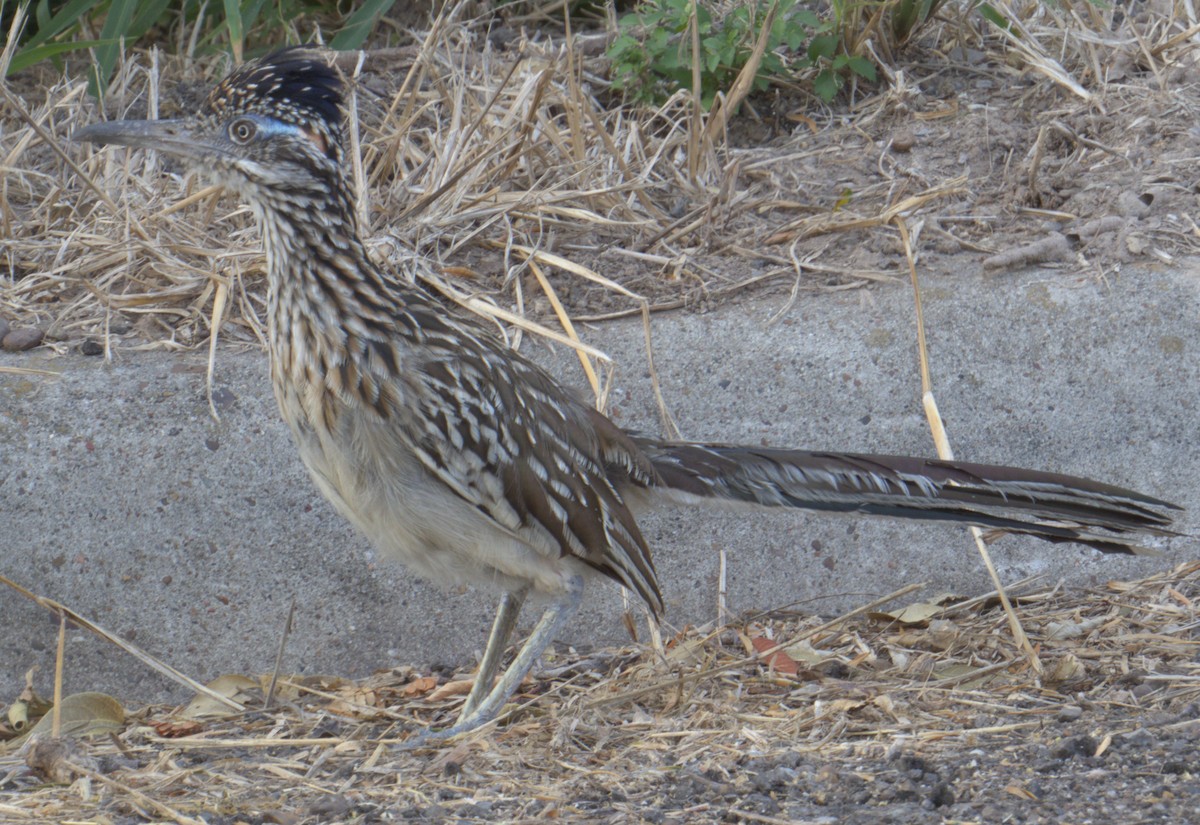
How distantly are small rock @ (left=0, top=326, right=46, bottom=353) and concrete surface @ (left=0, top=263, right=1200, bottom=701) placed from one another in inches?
3.4

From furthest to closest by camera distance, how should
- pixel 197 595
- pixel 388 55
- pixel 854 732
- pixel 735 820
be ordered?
pixel 388 55 < pixel 197 595 < pixel 854 732 < pixel 735 820

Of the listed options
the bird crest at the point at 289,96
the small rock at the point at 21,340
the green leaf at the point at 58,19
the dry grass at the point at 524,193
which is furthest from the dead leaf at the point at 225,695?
the green leaf at the point at 58,19

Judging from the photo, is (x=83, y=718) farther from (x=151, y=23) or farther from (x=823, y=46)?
(x=823, y=46)

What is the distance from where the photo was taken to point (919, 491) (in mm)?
3904

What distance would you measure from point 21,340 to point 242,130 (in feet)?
4.67

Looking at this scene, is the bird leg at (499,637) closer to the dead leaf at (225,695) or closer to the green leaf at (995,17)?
the dead leaf at (225,695)

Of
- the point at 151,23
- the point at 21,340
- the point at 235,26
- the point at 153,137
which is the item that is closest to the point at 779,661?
the point at 153,137

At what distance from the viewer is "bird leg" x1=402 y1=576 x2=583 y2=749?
12.4 ft

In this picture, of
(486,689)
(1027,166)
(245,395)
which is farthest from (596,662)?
(1027,166)

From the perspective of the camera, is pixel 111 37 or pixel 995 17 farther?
pixel 111 37

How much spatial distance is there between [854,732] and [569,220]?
93.0 inches

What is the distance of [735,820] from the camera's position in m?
3.00

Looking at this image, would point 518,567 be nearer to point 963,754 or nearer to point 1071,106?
point 963,754

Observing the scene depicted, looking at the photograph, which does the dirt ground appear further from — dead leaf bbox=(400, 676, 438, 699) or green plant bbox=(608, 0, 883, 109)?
green plant bbox=(608, 0, 883, 109)
